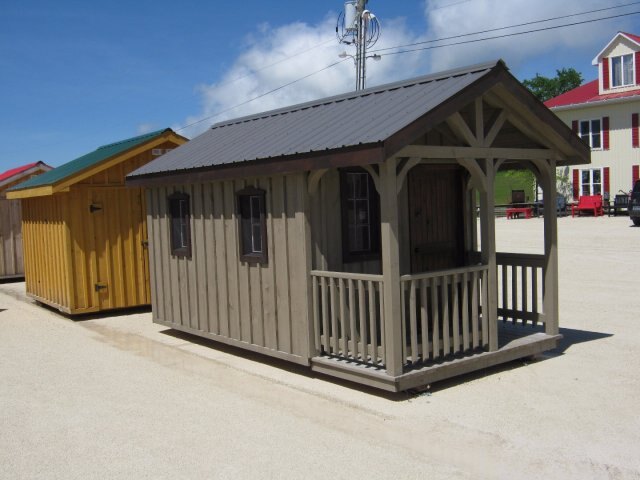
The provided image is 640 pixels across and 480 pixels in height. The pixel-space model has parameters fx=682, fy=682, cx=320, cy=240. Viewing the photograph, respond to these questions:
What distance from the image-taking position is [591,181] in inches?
1294

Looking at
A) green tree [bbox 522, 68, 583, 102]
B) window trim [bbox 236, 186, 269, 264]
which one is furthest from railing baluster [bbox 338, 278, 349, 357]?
green tree [bbox 522, 68, 583, 102]

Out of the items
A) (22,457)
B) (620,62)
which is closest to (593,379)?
(22,457)

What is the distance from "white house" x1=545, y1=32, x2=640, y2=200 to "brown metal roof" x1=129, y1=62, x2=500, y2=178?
85.8 feet

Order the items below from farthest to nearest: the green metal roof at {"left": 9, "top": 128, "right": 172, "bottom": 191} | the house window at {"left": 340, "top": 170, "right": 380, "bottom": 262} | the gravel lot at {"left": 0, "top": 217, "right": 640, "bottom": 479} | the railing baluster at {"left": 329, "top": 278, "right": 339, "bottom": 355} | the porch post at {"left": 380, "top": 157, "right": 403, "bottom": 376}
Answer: the green metal roof at {"left": 9, "top": 128, "right": 172, "bottom": 191} → the house window at {"left": 340, "top": 170, "right": 380, "bottom": 262} → the railing baluster at {"left": 329, "top": 278, "right": 339, "bottom": 355} → the porch post at {"left": 380, "top": 157, "right": 403, "bottom": 376} → the gravel lot at {"left": 0, "top": 217, "right": 640, "bottom": 479}

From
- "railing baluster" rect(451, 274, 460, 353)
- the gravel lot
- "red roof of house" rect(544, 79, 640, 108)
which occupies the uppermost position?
"red roof of house" rect(544, 79, 640, 108)

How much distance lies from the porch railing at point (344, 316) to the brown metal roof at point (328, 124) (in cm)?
126

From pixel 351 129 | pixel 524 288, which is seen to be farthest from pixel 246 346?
pixel 524 288

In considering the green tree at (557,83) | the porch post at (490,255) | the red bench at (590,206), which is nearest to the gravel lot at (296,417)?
the porch post at (490,255)

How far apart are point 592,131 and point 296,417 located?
99.5 feet

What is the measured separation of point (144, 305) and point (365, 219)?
19.3ft

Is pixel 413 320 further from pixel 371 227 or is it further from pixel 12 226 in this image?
pixel 12 226

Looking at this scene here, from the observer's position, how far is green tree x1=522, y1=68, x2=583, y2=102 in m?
64.4

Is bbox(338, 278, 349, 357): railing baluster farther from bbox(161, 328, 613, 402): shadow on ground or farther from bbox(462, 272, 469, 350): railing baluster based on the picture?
bbox(462, 272, 469, 350): railing baluster

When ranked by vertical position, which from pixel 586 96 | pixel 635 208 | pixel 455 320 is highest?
pixel 586 96
